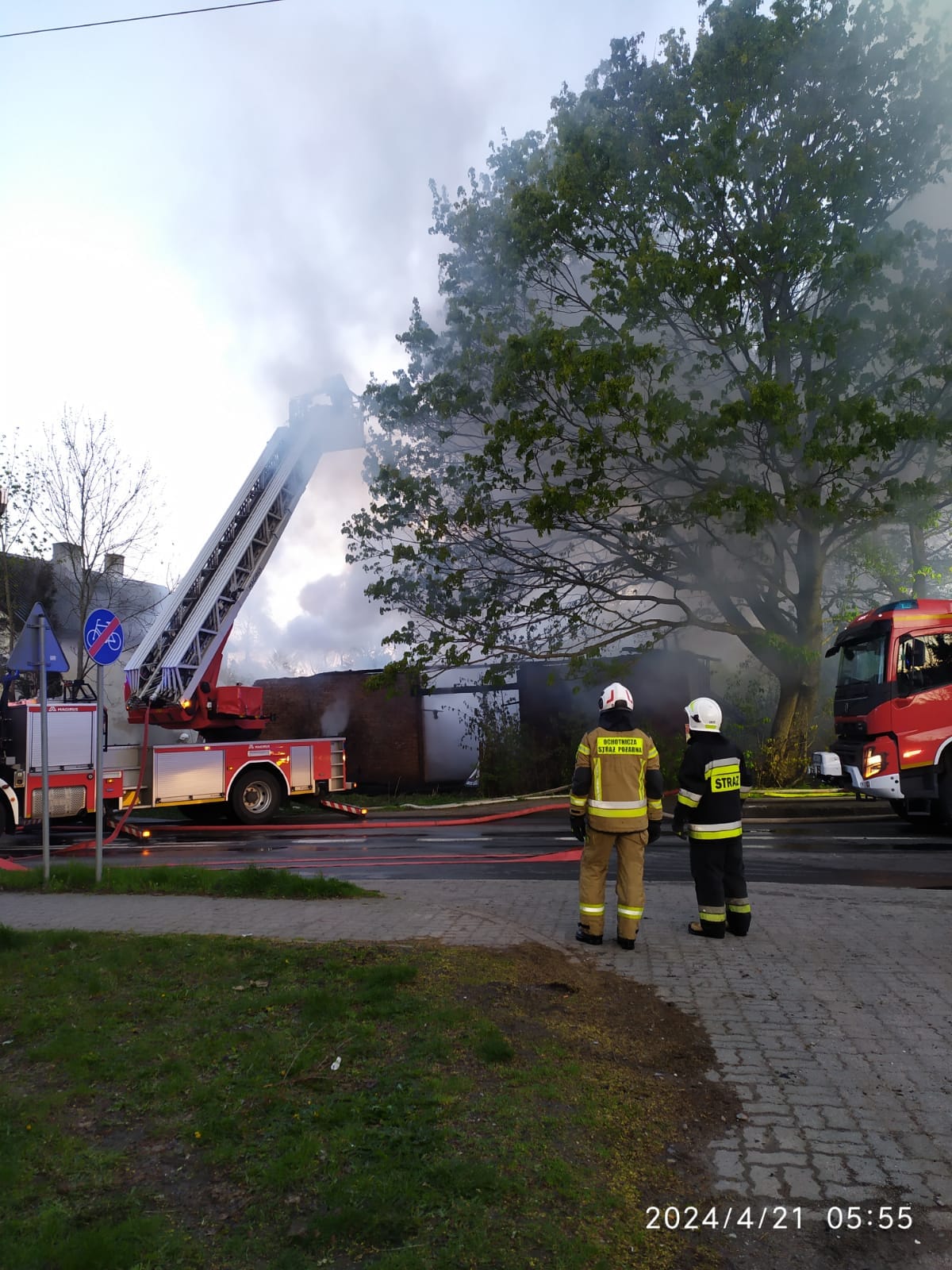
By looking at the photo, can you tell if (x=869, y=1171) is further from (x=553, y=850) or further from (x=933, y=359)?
(x=933, y=359)

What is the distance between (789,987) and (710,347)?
14402mm

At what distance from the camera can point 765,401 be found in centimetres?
1395

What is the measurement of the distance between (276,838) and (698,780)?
8.79 metres

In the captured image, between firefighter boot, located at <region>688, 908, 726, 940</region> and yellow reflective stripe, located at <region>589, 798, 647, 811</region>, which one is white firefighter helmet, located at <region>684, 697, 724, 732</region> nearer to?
yellow reflective stripe, located at <region>589, 798, 647, 811</region>

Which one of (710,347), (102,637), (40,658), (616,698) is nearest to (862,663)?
(710,347)

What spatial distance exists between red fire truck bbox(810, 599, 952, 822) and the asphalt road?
59cm

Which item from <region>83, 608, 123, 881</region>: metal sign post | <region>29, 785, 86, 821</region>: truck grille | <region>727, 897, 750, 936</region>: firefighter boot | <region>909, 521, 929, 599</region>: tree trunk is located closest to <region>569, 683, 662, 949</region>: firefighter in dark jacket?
<region>727, 897, 750, 936</region>: firefighter boot

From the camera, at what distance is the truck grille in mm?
13539

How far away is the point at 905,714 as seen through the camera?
1184cm

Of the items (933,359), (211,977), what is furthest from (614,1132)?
(933,359)

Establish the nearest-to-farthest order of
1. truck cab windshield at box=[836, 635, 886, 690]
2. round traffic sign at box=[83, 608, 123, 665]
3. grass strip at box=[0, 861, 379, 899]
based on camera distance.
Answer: grass strip at box=[0, 861, 379, 899]
round traffic sign at box=[83, 608, 123, 665]
truck cab windshield at box=[836, 635, 886, 690]

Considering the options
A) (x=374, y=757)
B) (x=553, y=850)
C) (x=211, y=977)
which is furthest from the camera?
(x=374, y=757)

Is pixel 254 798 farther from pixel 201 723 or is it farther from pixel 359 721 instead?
pixel 359 721

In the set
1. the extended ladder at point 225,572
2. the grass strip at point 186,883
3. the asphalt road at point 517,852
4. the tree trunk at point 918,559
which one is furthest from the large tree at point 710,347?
the grass strip at point 186,883
